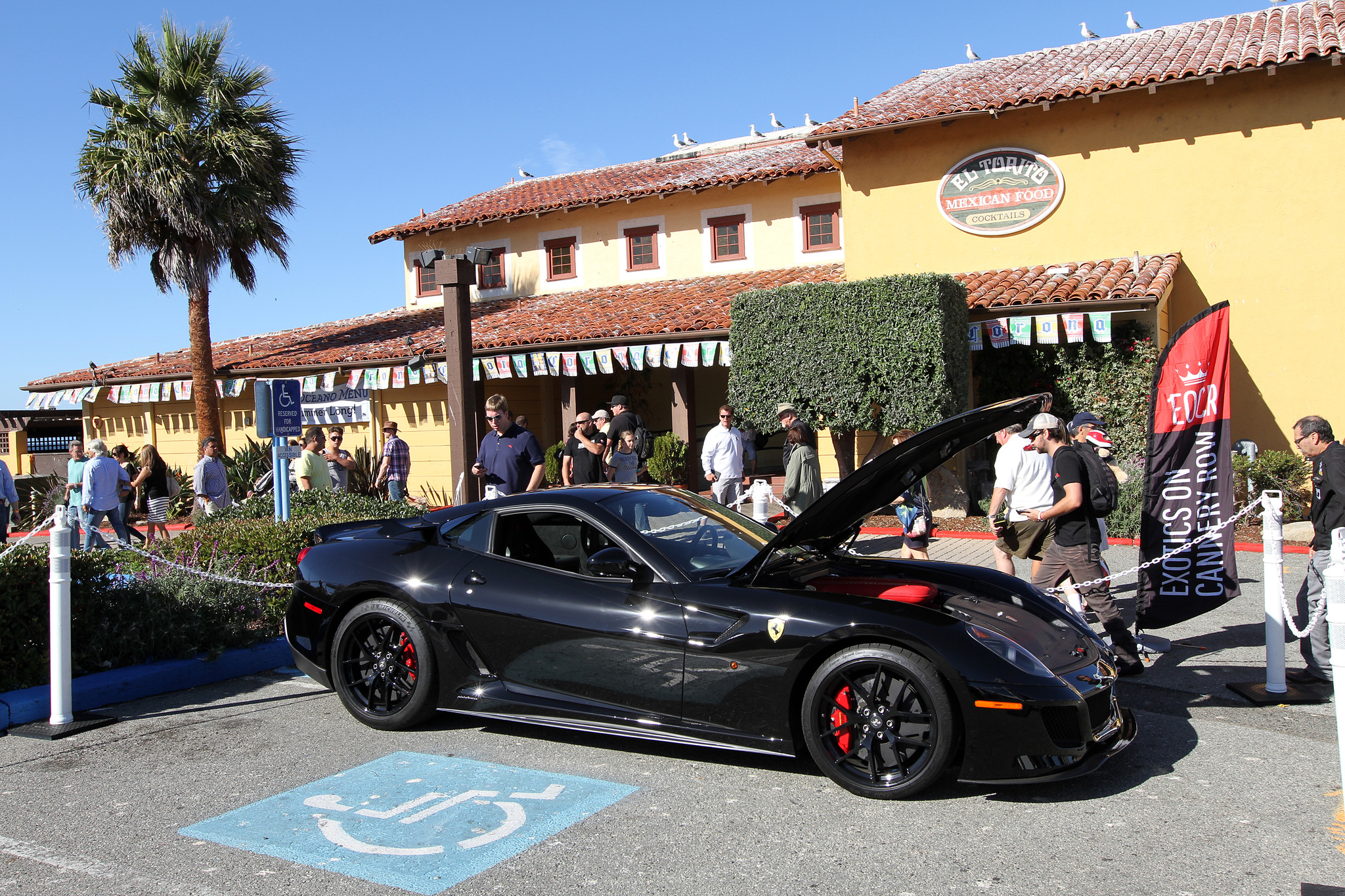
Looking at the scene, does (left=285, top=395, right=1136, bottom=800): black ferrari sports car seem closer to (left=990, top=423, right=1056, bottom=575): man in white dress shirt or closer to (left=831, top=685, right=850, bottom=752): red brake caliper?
(left=831, top=685, right=850, bottom=752): red brake caliper

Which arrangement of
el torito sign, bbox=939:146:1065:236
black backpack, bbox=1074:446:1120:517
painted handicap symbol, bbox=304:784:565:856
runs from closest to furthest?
1. painted handicap symbol, bbox=304:784:565:856
2. black backpack, bbox=1074:446:1120:517
3. el torito sign, bbox=939:146:1065:236

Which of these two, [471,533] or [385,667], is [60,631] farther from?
[471,533]

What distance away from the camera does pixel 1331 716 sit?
518cm

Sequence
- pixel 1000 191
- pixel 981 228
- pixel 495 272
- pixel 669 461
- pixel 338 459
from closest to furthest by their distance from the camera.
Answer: pixel 338 459, pixel 1000 191, pixel 981 228, pixel 669 461, pixel 495 272

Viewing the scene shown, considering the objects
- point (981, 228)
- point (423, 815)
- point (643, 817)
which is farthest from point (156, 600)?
point (981, 228)

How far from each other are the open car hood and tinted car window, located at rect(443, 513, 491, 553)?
1436mm

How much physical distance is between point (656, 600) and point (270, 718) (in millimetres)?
2537

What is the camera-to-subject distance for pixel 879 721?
13.5ft

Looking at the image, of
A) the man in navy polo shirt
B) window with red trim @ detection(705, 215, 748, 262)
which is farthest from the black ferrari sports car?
window with red trim @ detection(705, 215, 748, 262)

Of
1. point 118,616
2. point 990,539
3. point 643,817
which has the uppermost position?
point 118,616

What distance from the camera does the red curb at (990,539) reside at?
435 inches

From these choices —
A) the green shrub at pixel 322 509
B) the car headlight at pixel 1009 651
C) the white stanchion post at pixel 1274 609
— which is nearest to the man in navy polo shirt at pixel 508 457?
the green shrub at pixel 322 509

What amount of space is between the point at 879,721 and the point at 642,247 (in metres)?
17.7

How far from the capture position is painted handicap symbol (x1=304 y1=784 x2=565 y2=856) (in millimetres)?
3771
